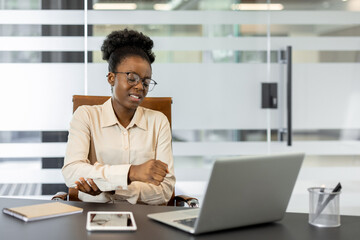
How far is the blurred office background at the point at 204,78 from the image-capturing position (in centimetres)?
336

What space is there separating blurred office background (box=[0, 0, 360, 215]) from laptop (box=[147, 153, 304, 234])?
7.04 ft

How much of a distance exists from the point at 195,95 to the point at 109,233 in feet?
7.64

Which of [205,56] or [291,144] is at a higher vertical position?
[205,56]

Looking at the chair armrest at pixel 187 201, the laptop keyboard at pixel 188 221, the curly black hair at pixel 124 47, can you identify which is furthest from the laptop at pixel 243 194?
the curly black hair at pixel 124 47

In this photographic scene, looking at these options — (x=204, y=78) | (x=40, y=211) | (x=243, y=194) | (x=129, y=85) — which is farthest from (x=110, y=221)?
(x=204, y=78)

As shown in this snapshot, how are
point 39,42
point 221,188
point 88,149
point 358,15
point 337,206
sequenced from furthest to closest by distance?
point 358,15 < point 39,42 < point 88,149 < point 337,206 < point 221,188

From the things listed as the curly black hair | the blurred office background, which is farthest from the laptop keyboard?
the blurred office background

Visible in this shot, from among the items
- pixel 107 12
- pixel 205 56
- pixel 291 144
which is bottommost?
pixel 291 144

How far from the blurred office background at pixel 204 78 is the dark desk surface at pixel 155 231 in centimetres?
206

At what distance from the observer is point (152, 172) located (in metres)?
1.61

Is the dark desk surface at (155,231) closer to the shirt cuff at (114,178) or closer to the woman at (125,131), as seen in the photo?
the shirt cuff at (114,178)

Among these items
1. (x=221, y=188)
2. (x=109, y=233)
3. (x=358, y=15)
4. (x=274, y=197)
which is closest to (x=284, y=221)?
(x=274, y=197)

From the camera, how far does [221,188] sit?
1177 millimetres

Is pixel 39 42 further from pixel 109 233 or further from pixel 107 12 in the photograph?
pixel 109 233
